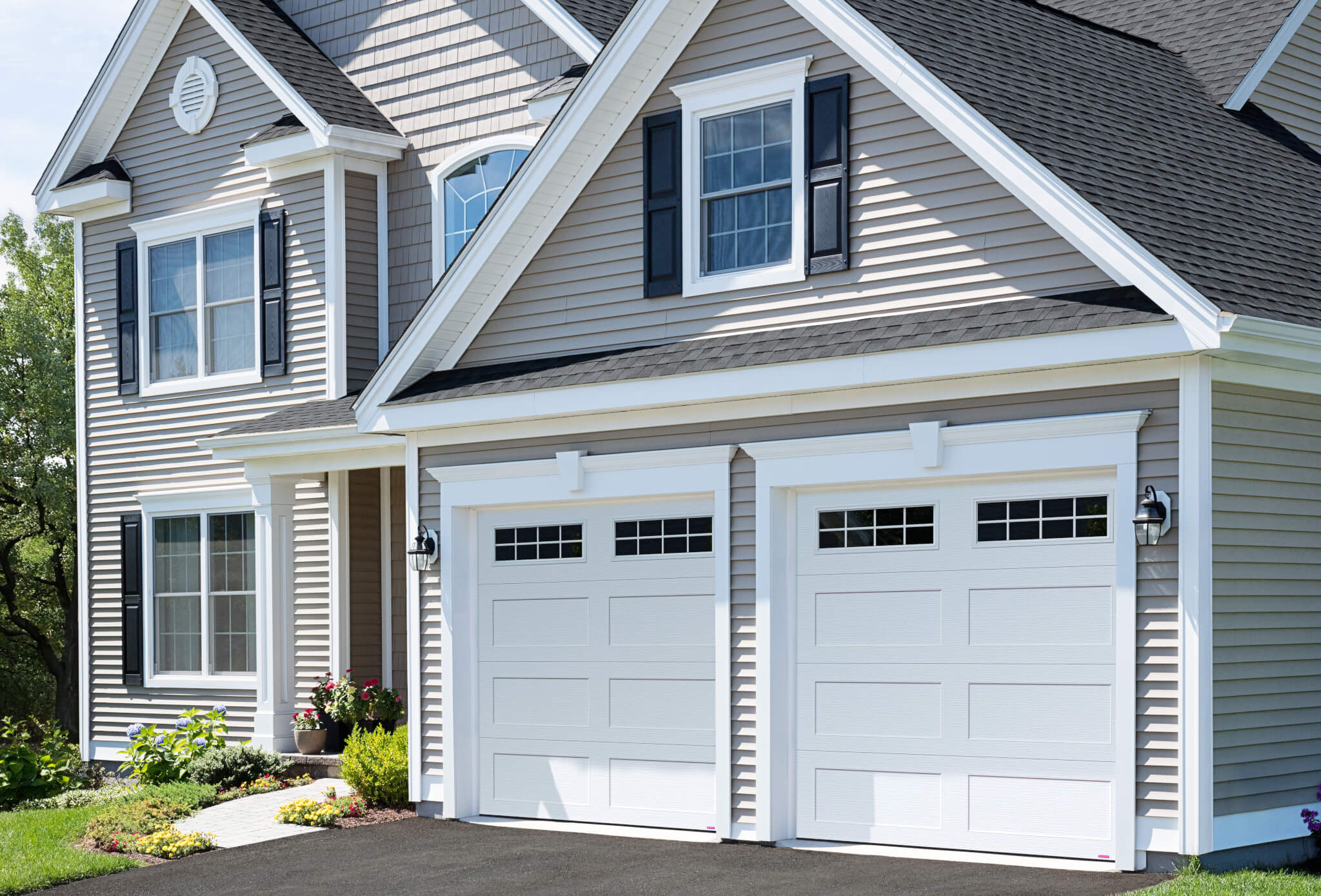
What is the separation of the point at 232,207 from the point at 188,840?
757cm

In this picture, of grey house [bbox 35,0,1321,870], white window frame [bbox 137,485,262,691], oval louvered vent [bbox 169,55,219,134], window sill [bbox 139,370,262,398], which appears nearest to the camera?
grey house [bbox 35,0,1321,870]

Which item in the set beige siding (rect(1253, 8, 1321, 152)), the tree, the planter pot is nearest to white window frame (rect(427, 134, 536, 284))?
the planter pot

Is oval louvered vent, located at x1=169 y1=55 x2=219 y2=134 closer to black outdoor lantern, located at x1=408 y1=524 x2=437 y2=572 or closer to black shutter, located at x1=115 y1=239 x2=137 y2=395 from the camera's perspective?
black shutter, located at x1=115 y1=239 x2=137 y2=395

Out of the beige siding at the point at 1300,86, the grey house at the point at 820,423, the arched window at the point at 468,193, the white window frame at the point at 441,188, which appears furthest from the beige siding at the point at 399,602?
Answer: the beige siding at the point at 1300,86

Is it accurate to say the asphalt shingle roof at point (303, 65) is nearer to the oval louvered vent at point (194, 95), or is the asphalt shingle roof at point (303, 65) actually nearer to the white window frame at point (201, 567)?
the oval louvered vent at point (194, 95)

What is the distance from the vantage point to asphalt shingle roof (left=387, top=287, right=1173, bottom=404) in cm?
949

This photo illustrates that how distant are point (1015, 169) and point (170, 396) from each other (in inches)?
437

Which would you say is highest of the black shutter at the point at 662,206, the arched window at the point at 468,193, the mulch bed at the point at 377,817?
the arched window at the point at 468,193

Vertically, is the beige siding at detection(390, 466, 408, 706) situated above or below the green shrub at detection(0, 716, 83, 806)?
above

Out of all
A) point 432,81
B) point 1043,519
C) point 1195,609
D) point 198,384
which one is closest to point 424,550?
point 1043,519

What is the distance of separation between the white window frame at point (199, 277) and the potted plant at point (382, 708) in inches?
144

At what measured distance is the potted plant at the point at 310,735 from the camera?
50.8 feet

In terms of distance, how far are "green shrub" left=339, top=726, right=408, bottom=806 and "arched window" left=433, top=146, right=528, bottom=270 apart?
484cm

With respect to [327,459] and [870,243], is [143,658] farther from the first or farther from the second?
[870,243]
